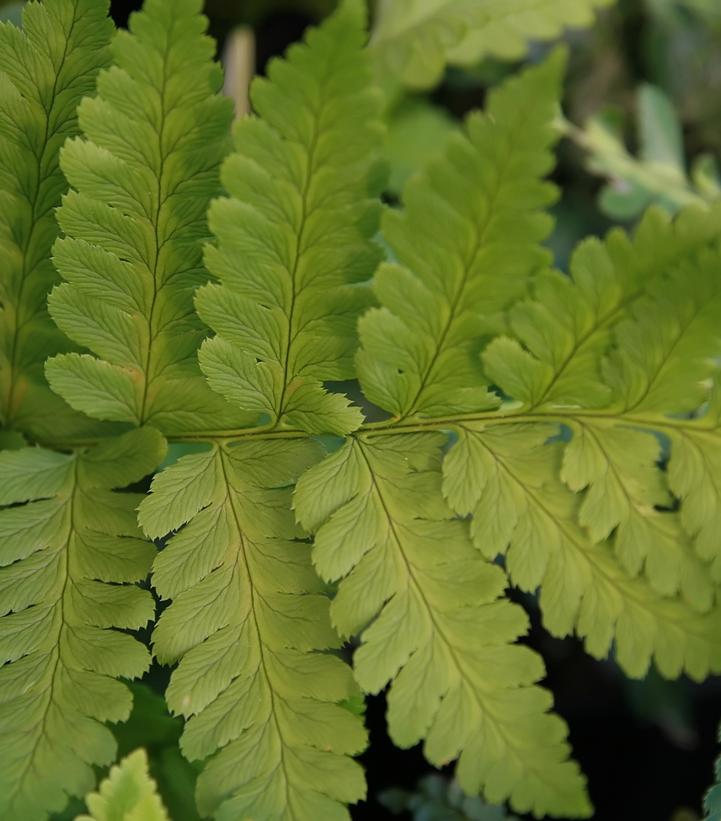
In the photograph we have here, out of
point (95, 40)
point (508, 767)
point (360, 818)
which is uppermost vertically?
point (95, 40)

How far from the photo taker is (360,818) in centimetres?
110

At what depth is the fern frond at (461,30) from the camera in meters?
0.89

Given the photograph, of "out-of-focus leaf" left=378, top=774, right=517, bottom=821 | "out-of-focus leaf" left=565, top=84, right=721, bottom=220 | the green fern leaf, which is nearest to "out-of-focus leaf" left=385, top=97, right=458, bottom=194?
"out-of-focus leaf" left=565, top=84, right=721, bottom=220

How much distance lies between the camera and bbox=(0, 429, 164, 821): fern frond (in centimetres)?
61

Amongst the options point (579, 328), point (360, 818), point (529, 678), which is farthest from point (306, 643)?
point (360, 818)

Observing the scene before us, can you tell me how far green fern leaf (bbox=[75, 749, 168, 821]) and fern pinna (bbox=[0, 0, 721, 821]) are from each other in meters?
0.04

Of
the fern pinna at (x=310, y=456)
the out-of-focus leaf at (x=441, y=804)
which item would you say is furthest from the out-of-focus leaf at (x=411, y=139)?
the out-of-focus leaf at (x=441, y=804)

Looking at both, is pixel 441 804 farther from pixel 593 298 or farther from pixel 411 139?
pixel 411 139

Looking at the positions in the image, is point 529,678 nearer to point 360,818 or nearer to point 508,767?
point 508,767

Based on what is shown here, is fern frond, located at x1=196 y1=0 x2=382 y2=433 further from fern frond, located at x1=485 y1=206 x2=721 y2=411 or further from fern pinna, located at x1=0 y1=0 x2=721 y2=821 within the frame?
fern frond, located at x1=485 y1=206 x2=721 y2=411

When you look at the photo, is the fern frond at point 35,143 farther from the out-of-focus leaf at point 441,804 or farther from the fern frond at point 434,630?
the out-of-focus leaf at point 441,804

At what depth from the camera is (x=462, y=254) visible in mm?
542

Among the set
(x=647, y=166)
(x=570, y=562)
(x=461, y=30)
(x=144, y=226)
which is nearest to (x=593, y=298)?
(x=570, y=562)

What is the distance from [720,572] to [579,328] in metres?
0.21
